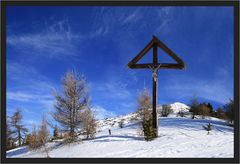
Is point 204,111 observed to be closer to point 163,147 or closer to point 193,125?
point 193,125

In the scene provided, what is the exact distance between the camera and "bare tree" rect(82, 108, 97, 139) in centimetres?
1216

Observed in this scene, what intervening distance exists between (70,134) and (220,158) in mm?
6199

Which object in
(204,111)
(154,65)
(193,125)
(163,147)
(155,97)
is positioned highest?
(154,65)

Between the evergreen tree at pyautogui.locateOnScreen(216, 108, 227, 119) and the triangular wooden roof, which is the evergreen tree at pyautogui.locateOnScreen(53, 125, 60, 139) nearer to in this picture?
the triangular wooden roof

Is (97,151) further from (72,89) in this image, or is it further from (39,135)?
(72,89)

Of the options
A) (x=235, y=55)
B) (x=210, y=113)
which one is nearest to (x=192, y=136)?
(x=235, y=55)

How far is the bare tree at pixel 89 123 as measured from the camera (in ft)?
39.9

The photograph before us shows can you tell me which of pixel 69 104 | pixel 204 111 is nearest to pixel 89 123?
pixel 69 104

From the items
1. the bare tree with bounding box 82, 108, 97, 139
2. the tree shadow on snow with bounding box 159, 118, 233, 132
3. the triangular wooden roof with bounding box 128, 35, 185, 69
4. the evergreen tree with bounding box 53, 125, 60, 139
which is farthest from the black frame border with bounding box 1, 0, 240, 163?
the evergreen tree with bounding box 53, 125, 60, 139

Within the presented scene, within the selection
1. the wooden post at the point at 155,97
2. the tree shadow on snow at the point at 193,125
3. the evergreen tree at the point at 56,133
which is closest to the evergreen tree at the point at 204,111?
the tree shadow on snow at the point at 193,125

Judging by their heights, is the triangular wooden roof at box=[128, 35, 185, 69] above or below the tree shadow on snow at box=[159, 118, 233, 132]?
above

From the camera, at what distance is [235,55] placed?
7.75 meters

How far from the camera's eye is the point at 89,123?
12.6 metres

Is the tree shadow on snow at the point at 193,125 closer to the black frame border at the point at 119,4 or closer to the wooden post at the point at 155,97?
the wooden post at the point at 155,97
